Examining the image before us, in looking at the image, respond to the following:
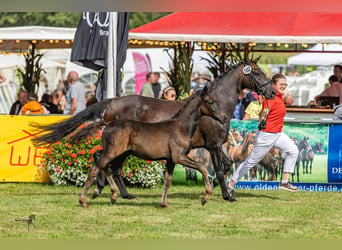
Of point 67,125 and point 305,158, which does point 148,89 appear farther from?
point 67,125

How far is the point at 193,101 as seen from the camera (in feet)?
33.9

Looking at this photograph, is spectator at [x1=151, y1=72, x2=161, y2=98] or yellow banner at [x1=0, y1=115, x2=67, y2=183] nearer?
yellow banner at [x1=0, y1=115, x2=67, y2=183]

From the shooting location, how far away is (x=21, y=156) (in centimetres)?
1366

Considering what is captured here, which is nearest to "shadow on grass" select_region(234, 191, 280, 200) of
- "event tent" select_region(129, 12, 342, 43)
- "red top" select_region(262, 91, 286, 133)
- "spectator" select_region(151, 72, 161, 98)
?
"red top" select_region(262, 91, 286, 133)

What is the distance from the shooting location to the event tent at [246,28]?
1705cm

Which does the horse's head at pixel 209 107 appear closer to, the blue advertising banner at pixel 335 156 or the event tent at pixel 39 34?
the blue advertising banner at pixel 335 156

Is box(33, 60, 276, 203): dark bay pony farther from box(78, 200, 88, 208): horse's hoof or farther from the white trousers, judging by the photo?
box(78, 200, 88, 208): horse's hoof

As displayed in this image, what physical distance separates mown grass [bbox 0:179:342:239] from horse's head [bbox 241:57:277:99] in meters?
1.68

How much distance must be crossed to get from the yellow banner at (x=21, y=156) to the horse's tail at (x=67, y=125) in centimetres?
226

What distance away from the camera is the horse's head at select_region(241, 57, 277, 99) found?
11234 mm

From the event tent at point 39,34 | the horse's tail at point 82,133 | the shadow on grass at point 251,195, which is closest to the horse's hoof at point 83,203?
the horse's tail at point 82,133

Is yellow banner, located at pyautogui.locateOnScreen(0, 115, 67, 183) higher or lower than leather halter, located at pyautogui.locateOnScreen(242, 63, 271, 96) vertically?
lower

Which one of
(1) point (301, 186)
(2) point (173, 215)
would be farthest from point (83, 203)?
(1) point (301, 186)

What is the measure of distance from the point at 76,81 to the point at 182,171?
5.93 m
